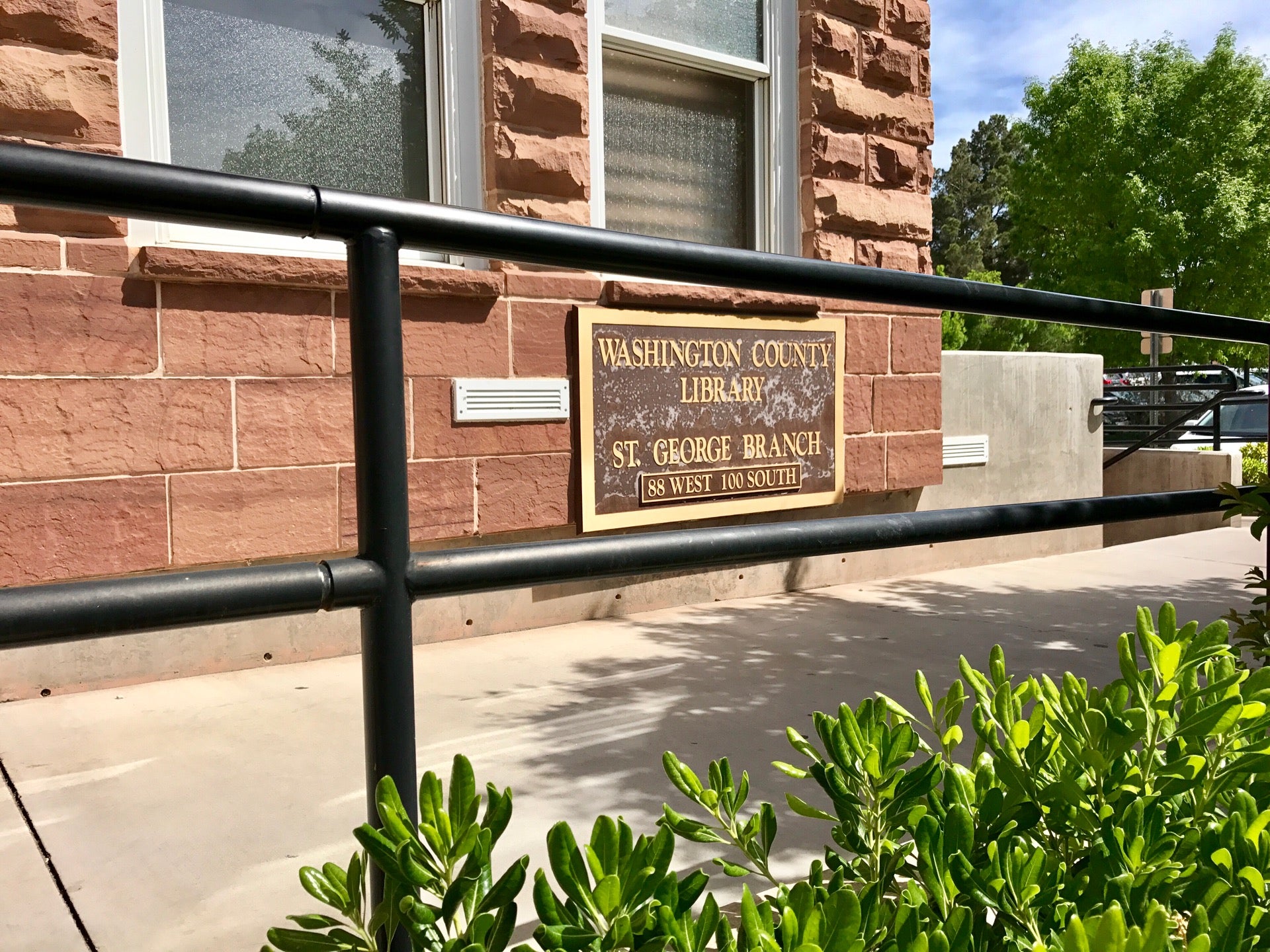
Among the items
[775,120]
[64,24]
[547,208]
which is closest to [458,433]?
[547,208]

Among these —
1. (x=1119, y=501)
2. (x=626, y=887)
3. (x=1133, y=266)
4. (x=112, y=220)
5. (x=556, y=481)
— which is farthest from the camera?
(x=1133, y=266)

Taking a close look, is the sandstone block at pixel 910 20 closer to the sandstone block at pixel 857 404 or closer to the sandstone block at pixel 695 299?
the sandstone block at pixel 695 299

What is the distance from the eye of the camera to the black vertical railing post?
2.60ft

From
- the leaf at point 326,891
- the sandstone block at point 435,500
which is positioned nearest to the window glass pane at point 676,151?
the sandstone block at point 435,500

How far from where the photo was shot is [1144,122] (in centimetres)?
2605

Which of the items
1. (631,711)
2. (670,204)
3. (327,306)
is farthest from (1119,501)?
(670,204)

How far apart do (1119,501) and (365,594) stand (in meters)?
1.19

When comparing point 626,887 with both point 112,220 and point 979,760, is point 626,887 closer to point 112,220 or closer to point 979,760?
point 979,760

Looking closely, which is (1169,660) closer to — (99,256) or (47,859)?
(47,859)

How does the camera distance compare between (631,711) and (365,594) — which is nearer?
(365,594)

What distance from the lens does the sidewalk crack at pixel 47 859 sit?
1.80 meters

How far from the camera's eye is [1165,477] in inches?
414

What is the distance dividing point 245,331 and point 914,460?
357 cm

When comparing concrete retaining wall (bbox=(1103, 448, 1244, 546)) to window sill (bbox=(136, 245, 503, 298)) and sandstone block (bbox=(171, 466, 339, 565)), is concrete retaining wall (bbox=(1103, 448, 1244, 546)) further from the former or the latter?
sandstone block (bbox=(171, 466, 339, 565))
